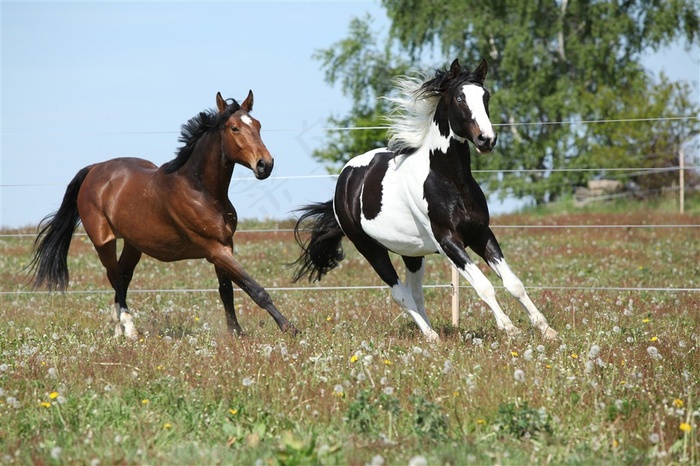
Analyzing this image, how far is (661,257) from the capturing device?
16.5 m

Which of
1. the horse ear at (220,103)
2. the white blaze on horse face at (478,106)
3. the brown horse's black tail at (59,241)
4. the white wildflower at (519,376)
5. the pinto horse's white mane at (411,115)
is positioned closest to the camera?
the white wildflower at (519,376)

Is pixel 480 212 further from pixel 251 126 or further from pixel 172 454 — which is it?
pixel 172 454

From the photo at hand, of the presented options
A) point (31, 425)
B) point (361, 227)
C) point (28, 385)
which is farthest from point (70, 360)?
point (361, 227)

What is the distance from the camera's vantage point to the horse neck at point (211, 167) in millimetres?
8352

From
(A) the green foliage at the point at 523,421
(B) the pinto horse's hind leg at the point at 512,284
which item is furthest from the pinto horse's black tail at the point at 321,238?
(A) the green foliage at the point at 523,421

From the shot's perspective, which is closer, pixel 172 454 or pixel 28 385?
pixel 172 454

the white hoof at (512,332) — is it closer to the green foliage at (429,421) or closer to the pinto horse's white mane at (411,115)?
the pinto horse's white mane at (411,115)

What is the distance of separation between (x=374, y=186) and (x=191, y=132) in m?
1.81

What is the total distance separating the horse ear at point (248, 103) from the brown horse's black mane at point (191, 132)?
0.06 m

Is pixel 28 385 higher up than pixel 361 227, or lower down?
lower down

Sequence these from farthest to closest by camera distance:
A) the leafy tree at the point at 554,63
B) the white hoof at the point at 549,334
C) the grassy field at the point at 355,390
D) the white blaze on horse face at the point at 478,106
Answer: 1. the leafy tree at the point at 554,63
2. the white hoof at the point at 549,334
3. the white blaze on horse face at the point at 478,106
4. the grassy field at the point at 355,390

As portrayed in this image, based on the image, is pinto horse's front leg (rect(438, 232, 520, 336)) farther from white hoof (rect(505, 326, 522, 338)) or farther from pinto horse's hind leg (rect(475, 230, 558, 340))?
pinto horse's hind leg (rect(475, 230, 558, 340))

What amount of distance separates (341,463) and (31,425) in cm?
193

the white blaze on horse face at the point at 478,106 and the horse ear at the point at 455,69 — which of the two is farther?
the horse ear at the point at 455,69
